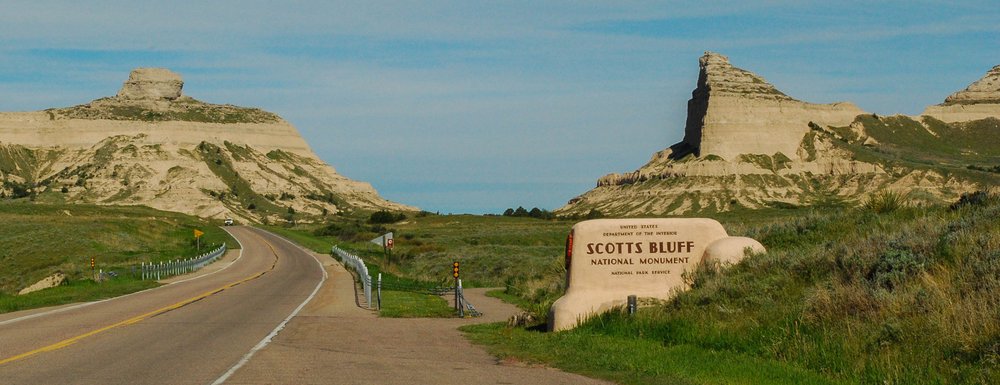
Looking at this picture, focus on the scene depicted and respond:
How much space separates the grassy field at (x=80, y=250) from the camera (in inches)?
1392

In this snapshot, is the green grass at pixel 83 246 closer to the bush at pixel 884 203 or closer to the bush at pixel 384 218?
the bush at pixel 884 203

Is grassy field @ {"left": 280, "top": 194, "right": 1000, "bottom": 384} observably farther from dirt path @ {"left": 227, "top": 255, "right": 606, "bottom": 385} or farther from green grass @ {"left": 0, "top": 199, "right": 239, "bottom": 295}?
green grass @ {"left": 0, "top": 199, "right": 239, "bottom": 295}

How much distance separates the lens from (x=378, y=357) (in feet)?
52.2

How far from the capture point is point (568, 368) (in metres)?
14.7

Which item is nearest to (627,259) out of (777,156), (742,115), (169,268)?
(169,268)

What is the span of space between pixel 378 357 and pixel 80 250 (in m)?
56.0

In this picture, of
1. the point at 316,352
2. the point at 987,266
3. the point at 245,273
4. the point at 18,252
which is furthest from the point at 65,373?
the point at 18,252

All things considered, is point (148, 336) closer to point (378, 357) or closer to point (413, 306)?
point (378, 357)

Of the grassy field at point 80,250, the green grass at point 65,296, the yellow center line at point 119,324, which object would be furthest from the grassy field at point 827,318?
the grassy field at point 80,250

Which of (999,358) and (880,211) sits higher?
(880,211)

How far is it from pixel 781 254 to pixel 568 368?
6.51 meters

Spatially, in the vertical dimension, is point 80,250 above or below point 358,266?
above

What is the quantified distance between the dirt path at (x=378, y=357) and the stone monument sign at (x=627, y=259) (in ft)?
7.87

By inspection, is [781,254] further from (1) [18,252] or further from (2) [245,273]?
(1) [18,252]
